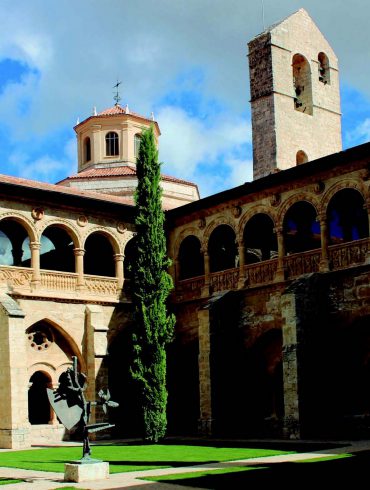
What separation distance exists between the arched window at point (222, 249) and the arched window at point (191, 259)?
1.81ft

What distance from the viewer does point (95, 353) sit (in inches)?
921

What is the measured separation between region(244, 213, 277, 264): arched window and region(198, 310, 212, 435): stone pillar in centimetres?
351

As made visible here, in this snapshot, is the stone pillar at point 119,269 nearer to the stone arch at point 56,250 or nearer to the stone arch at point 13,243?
the stone arch at point 56,250

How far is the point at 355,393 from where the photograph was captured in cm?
2067

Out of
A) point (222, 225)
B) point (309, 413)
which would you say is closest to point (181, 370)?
point (222, 225)

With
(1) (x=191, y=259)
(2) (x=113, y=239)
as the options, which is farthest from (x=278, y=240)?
(2) (x=113, y=239)

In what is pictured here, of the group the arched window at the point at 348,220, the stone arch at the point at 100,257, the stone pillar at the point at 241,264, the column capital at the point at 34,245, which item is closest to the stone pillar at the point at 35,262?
the column capital at the point at 34,245

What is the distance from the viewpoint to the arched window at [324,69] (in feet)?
107

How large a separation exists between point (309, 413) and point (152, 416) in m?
4.62

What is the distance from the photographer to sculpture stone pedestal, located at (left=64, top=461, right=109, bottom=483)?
12.7 metres

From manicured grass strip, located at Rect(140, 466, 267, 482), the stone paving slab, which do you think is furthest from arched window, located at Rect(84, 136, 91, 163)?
manicured grass strip, located at Rect(140, 466, 267, 482)

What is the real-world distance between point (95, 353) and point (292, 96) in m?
13.9

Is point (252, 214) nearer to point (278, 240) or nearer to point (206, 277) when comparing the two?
point (278, 240)

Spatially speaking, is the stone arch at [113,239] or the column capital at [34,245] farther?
the stone arch at [113,239]
